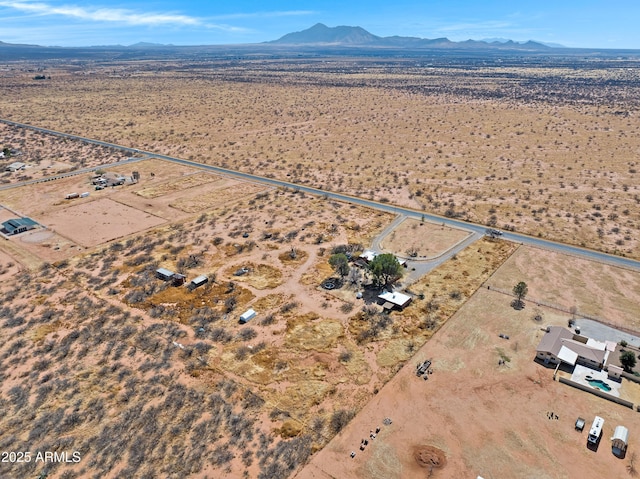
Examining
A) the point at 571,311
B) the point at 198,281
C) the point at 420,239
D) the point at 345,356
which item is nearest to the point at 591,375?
the point at 571,311

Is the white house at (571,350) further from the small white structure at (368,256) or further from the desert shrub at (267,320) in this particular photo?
the desert shrub at (267,320)

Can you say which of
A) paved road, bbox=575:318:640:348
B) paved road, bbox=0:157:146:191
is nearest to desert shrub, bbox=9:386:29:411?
paved road, bbox=575:318:640:348

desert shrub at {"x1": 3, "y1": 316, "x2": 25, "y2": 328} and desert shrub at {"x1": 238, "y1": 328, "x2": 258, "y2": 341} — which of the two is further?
desert shrub at {"x1": 3, "y1": 316, "x2": 25, "y2": 328}

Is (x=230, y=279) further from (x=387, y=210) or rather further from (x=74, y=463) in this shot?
(x=387, y=210)

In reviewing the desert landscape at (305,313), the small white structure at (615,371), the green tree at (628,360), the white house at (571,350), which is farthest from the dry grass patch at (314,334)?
the green tree at (628,360)

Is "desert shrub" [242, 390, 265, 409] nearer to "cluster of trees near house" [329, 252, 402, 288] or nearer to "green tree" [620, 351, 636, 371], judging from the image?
"cluster of trees near house" [329, 252, 402, 288]

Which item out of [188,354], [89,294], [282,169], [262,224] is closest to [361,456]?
[188,354]
